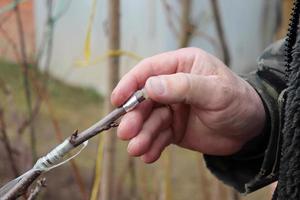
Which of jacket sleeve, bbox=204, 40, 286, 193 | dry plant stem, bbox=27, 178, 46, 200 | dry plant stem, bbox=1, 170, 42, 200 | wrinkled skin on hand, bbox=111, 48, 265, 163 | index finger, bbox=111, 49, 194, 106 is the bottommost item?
jacket sleeve, bbox=204, 40, 286, 193

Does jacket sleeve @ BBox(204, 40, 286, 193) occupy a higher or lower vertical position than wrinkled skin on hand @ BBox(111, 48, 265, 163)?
lower

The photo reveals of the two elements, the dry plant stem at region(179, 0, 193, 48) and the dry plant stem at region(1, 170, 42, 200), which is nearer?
the dry plant stem at region(1, 170, 42, 200)

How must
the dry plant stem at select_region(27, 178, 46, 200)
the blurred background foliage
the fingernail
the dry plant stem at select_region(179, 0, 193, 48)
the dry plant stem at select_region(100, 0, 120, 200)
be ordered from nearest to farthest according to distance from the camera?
the dry plant stem at select_region(27, 178, 46, 200), the fingernail, the dry plant stem at select_region(100, 0, 120, 200), the dry plant stem at select_region(179, 0, 193, 48), the blurred background foliage

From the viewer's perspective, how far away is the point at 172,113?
38.1 inches

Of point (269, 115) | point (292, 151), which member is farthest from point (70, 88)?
point (292, 151)

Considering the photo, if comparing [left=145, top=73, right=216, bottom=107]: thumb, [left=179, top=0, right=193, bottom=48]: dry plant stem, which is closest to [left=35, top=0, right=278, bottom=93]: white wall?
[left=179, top=0, right=193, bottom=48]: dry plant stem

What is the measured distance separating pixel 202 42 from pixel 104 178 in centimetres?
303

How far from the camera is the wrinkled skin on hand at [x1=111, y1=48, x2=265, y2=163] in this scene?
84 centimetres

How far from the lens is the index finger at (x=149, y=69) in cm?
88

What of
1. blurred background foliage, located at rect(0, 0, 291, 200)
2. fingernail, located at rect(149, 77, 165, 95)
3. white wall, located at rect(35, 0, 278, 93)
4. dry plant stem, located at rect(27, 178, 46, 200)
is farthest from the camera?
white wall, located at rect(35, 0, 278, 93)

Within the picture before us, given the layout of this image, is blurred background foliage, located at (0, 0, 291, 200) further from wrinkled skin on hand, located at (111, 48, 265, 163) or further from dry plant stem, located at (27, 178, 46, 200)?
dry plant stem, located at (27, 178, 46, 200)

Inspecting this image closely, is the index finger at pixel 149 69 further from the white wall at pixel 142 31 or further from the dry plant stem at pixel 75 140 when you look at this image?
the white wall at pixel 142 31

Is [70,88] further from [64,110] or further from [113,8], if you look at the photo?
[113,8]

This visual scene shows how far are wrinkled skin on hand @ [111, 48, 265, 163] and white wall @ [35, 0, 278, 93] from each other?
2.88 meters
